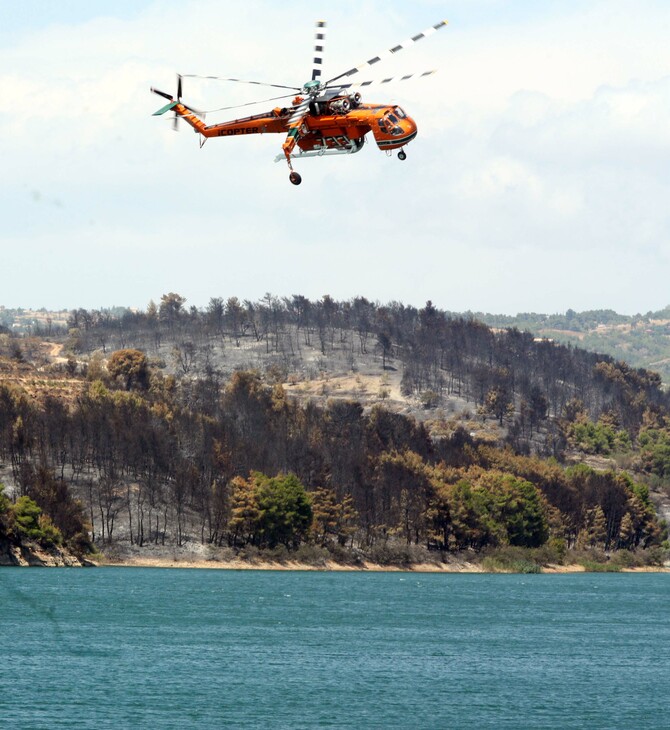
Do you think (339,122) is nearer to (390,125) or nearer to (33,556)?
(390,125)

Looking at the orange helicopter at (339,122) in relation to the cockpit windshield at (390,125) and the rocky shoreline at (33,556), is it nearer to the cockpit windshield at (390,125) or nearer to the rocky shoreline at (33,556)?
the cockpit windshield at (390,125)

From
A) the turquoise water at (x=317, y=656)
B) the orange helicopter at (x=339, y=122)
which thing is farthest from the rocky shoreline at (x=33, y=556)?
the orange helicopter at (x=339, y=122)

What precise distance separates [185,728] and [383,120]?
107ft

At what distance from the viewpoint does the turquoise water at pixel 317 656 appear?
7762 cm

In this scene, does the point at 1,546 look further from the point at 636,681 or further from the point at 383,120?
the point at 383,120

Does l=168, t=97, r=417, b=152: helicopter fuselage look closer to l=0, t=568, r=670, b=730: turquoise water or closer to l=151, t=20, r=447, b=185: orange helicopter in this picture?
l=151, t=20, r=447, b=185: orange helicopter

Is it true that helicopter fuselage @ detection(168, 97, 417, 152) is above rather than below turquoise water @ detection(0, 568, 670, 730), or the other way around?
above

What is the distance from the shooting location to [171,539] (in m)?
180

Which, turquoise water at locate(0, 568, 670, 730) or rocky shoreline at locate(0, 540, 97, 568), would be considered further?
rocky shoreline at locate(0, 540, 97, 568)

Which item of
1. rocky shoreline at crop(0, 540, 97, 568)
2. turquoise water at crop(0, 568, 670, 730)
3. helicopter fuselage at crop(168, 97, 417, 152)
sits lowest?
rocky shoreline at crop(0, 540, 97, 568)

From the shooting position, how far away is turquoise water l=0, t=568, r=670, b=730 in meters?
77.6

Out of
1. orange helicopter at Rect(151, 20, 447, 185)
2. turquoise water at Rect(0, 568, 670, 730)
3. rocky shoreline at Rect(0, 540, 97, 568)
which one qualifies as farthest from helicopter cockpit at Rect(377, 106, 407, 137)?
rocky shoreline at Rect(0, 540, 97, 568)

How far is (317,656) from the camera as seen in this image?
321ft

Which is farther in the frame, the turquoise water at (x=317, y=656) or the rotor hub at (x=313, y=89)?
the turquoise water at (x=317, y=656)
